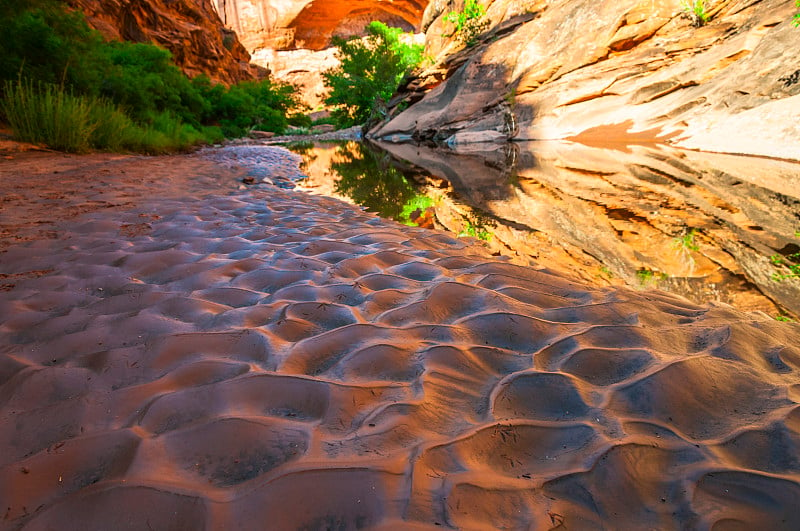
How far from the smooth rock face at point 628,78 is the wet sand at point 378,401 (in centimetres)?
888

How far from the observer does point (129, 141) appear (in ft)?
31.7

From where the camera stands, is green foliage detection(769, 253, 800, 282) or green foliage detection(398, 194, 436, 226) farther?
green foliage detection(398, 194, 436, 226)

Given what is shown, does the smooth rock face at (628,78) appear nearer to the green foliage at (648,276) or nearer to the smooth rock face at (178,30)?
the green foliage at (648,276)

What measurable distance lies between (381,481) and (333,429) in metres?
0.26

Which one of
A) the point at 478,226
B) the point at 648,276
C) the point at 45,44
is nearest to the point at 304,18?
the point at 45,44

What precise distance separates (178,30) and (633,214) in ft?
113

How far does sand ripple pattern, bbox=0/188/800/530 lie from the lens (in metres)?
0.99

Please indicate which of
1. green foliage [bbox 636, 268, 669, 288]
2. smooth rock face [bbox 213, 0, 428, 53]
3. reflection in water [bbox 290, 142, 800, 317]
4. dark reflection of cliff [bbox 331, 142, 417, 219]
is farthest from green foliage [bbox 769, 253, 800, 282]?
smooth rock face [bbox 213, 0, 428, 53]

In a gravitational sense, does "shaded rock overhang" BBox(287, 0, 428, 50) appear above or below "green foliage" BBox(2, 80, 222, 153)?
above

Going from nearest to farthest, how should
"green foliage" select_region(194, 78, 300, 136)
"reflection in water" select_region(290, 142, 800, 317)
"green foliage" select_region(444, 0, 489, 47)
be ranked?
"reflection in water" select_region(290, 142, 800, 317) < "green foliage" select_region(444, 0, 489, 47) < "green foliage" select_region(194, 78, 300, 136)

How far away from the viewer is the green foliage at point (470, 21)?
21.2 m

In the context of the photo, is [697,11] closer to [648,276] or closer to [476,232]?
[476,232]

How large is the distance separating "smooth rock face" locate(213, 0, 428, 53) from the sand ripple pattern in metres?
52.2

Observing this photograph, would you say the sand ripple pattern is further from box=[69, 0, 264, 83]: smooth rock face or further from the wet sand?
box=[69, 0, 264, 83]: smooth rock face
